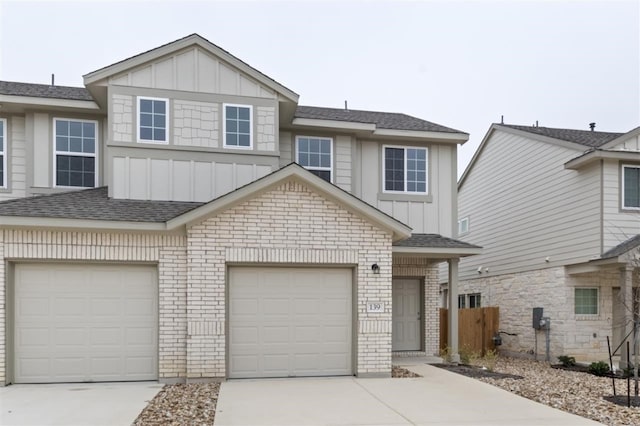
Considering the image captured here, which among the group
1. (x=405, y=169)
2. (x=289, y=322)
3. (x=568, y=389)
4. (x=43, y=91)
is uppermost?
(x=43, y=91)

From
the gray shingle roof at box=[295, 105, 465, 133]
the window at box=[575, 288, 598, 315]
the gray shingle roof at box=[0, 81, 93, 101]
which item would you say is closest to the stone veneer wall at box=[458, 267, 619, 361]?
the window at box=[575, 288, 598, 315]

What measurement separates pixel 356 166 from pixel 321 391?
6.66 m

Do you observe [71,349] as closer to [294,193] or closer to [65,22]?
[294,193]

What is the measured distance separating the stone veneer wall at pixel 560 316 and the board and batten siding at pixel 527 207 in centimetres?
52

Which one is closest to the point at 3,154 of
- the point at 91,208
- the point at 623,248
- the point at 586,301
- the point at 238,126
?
the point at 91,208

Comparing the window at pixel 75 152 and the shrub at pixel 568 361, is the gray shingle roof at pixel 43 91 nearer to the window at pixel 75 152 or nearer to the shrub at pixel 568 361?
the window at pixel 75 152

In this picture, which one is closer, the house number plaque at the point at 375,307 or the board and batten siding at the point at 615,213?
the house number plaque at the point at 375,307

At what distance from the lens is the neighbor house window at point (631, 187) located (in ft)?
45.8

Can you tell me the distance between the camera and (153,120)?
1150 centimetres

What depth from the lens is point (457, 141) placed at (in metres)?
14.4

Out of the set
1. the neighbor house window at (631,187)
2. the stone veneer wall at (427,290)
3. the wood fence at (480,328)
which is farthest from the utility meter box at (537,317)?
the neighbor house window at (631,187)

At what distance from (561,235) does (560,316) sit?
2395 mm

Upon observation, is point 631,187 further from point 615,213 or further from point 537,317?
point 537,317

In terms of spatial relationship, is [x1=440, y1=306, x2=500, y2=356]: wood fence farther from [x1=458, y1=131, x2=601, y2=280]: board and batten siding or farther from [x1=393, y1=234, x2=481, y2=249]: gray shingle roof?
[x1=393, y1=234, x2=481, y2=249]: gray shingle roof
